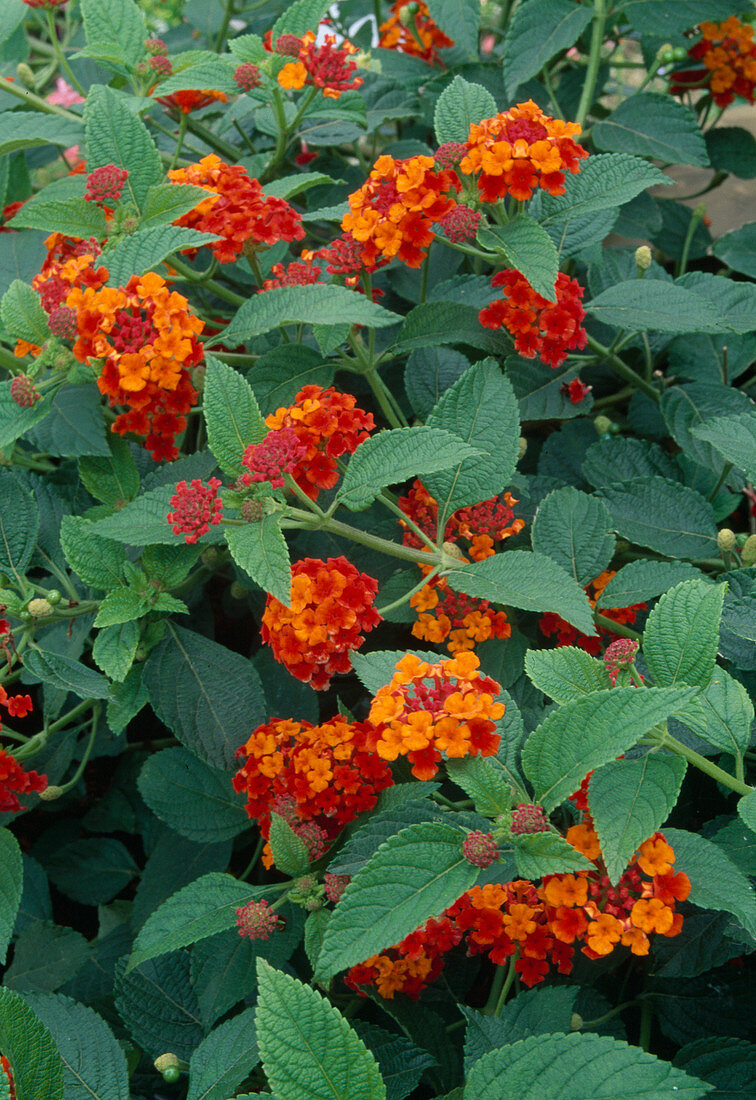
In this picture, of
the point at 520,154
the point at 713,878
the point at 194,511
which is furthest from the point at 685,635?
the point at 520,154

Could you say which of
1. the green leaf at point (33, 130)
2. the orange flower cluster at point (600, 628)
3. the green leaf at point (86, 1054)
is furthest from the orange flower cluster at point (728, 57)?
the green leaf at point (86, 1054)

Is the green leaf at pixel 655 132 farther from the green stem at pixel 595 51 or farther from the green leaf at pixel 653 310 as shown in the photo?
the green leaf at pixel 653 310

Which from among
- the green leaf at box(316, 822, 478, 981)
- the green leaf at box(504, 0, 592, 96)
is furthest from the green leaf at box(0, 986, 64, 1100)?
the green leaf at box(504, 0, 592, 96)

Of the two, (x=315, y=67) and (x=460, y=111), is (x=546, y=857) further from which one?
(x=315, y=67)

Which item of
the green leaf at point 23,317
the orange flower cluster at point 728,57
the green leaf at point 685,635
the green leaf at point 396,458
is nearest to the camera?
the green leaf at point 685,635

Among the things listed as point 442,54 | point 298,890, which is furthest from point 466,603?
point 442,54

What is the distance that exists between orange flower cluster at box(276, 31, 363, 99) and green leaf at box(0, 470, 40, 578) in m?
0.83

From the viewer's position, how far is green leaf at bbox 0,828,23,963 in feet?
4.19

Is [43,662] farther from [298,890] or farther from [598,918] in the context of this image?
[598,918]

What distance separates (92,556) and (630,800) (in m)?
0.85

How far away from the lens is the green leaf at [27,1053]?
0.90 meters

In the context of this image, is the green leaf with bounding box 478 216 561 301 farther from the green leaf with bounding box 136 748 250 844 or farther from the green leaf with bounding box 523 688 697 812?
the green leaf with bounding box 136 748 250 844

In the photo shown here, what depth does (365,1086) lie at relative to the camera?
2.65 feet

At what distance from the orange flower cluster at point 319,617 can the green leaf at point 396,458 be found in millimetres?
99
